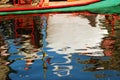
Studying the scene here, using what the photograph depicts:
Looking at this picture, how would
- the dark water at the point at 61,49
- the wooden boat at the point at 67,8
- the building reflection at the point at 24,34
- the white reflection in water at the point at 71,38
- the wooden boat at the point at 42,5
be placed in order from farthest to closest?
the wooden boat at the point at 42,5, the wooden boat at the point at 67,8, the building reflection at the point at 24,34, the white reflection in water at the point at 71,38, the dark water at the point at 61,49

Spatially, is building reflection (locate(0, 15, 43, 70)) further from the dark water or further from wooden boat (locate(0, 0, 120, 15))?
wooden boat (locate(0, 0, 120, 15))

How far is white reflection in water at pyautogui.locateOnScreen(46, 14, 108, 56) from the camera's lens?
1398 centimetres

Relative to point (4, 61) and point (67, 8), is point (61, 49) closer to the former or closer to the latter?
point (4, 61)

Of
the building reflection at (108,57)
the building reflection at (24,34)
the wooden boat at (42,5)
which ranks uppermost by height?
the wooden boat at (42,5)

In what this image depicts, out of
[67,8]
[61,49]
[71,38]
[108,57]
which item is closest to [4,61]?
[61,49]

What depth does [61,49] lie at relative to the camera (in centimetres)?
1405

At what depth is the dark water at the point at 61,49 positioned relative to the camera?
10589 mm

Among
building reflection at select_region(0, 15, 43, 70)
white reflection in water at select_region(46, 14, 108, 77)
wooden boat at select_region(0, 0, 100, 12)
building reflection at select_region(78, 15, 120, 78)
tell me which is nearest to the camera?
building reflection at select_region(78, 15, 120, 78)

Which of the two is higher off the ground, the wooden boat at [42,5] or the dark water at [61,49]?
the wooden boat at [42,5]

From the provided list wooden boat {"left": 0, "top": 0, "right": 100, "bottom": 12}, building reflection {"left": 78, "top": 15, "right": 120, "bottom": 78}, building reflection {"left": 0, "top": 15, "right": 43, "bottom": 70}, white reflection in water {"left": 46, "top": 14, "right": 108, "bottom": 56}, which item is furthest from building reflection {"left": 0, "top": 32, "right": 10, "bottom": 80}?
wooden boat {"left": 0, "top": 0, "right": 100, "bottom": 12}

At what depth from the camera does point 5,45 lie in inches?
608

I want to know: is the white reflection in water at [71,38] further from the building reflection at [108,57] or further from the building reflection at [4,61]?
the building reflection at [4,61]

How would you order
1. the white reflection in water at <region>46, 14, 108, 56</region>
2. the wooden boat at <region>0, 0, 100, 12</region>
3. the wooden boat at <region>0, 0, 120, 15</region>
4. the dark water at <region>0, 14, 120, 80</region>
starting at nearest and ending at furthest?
1. the dark water at <region>0, 14, 120, 80</region>
2. the white reflection in water at <region>46, 14, 108, 56</region>
3. the wooden boat at <region>0, 0, 120, 15</region>
4. the wooden boat at <region>0, 0, 100, 12</region>

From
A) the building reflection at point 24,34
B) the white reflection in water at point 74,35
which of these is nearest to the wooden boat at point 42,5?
the building reflection at point 24,34
